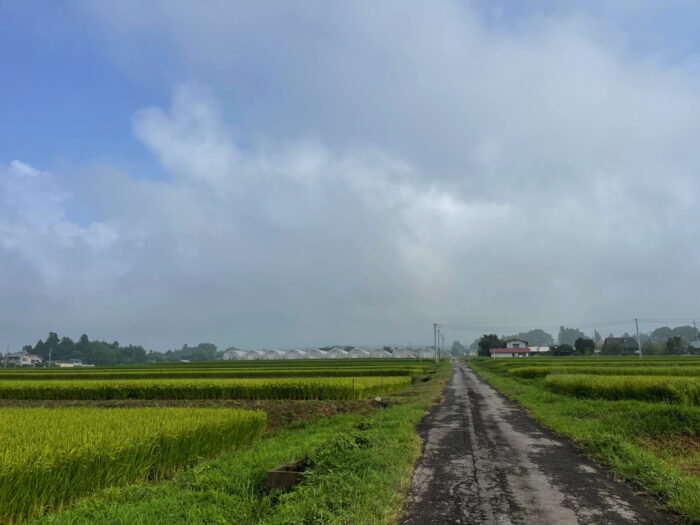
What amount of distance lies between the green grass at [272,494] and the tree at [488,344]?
138m

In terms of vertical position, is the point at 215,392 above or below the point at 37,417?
below

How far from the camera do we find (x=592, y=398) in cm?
1858

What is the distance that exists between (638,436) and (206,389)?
21.2 meters

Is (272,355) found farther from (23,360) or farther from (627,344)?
(627,344)

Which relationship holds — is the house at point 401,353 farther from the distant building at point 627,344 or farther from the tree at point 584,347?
the distant building at point 627,344

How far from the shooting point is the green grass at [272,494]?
5742 millimetres

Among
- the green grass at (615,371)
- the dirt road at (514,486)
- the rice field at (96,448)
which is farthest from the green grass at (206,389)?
the green grass at (615,371)

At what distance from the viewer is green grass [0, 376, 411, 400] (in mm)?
22609

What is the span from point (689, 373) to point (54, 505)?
35096mm

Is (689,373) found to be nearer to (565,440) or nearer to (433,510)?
(565,440)

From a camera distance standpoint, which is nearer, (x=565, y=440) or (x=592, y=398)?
(x=565, y=440)

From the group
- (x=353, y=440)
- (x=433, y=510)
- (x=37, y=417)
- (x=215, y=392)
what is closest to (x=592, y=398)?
(x=353, y=440)

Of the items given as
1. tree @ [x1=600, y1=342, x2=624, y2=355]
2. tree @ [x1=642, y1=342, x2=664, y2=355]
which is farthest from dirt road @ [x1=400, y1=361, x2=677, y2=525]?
tree @ [x1=600, y1=342, x2=624, y2=355]

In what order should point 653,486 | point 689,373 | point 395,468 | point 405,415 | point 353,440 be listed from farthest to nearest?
point 689,373 → point 405,415 → point 353,440 → point 395,468 → point 653,486
